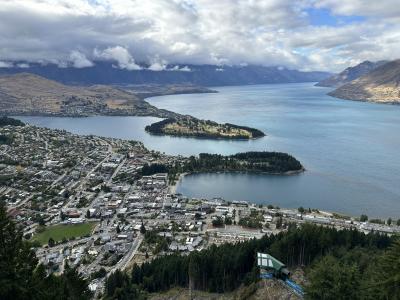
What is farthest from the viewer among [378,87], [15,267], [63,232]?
[378,87]

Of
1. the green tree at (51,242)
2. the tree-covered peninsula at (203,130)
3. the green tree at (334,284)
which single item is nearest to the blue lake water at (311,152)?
the tree-covered peninsula at (203,130)

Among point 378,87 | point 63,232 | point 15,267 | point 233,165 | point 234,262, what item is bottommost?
point 63,232

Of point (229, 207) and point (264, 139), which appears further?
point (264, 139)

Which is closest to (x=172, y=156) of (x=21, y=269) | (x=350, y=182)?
(x=350, y=182)

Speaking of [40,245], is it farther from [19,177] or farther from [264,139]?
[264,139]

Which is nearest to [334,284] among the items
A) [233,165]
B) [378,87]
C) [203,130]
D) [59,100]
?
[233,165]

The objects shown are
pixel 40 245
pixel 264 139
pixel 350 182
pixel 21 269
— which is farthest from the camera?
pixel 264 139

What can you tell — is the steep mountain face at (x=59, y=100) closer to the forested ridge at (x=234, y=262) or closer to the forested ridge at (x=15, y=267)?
the forested ridge at (x=234, y=262)

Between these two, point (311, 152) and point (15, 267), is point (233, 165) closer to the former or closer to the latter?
point (311, 152)
